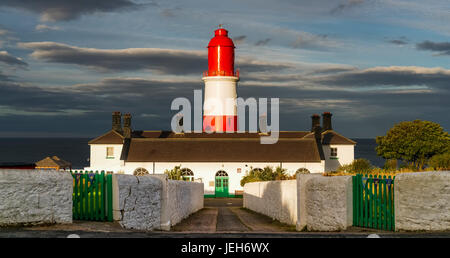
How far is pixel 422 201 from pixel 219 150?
1523 inches

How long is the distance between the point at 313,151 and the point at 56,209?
41040 mm

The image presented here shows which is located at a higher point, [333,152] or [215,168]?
[333,152]

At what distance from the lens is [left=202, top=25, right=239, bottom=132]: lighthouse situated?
177 feet

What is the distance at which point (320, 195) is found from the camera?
48.1 feet

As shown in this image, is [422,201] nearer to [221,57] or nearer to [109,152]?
[221,57]

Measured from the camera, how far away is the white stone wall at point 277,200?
56.9 feet

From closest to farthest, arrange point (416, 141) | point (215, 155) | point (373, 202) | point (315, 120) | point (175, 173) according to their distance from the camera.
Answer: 1. point (373, 202)
2. point (416, 141)
3. point (175, 173)
4. point (215, 155)
5. point (315, 120)

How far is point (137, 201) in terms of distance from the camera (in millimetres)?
13883

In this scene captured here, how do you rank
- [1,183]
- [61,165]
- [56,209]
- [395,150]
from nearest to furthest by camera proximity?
[1,183]
[56,209]
[61,165]
[395,150]

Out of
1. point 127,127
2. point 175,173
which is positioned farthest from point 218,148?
point 127,127

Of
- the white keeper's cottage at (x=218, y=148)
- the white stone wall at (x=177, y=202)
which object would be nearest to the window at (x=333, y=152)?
the white keeper's cottage at (x=218, y=148)
